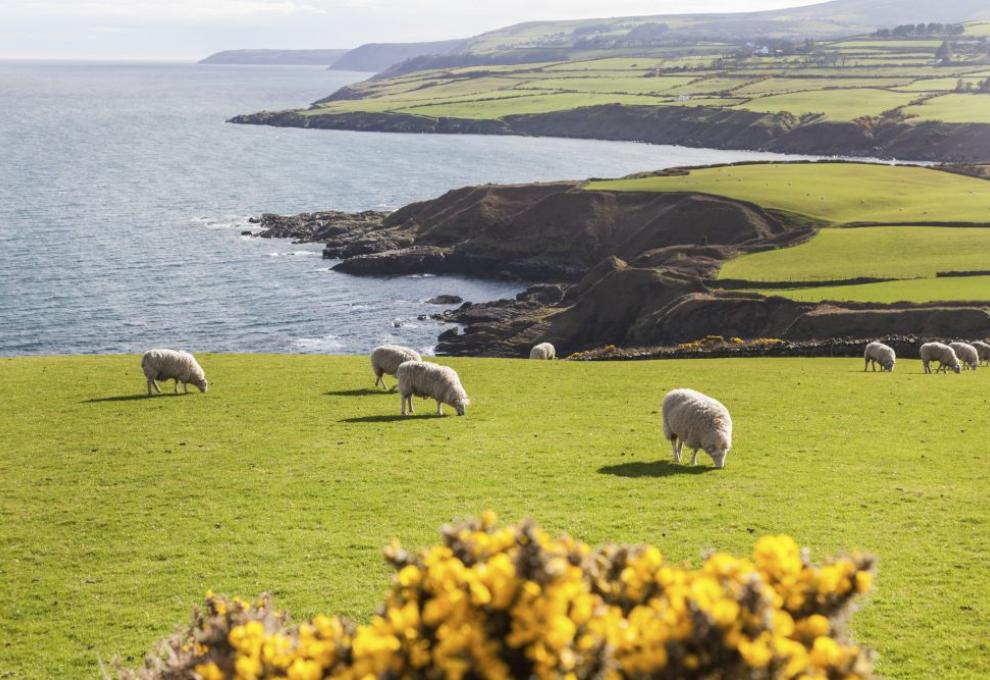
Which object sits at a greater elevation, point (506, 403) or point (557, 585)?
point (557, 585)

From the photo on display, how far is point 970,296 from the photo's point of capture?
59.3 m

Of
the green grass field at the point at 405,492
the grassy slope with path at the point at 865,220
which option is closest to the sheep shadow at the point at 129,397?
the green grass field at the point at 405,492

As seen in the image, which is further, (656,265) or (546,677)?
(656,265)

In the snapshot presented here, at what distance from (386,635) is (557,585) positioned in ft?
3.76

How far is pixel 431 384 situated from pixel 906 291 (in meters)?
43.9

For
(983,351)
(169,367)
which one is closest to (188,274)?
(169,367)

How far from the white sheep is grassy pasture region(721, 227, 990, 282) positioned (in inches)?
1840

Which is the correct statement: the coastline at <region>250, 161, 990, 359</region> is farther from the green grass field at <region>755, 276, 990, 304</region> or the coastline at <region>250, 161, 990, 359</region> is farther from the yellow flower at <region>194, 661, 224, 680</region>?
the yellow flower at <region>194, 661, 224, 680</region>

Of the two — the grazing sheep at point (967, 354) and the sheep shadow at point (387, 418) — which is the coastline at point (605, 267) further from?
the sheep shadow at point (387, 418)

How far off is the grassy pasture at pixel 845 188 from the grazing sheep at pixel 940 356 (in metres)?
49.2

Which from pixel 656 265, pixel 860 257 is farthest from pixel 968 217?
pixel 656 265

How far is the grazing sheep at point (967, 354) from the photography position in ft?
143

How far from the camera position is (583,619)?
5.93 metres

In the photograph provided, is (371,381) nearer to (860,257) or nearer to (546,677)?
(546,677)
